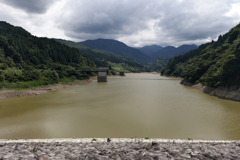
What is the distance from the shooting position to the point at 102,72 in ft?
284

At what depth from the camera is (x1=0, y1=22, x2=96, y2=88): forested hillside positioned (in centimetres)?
5117

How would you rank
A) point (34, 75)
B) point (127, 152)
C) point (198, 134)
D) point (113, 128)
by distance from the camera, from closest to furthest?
1. point (127, 152)
2. point (198, 134)
3. point (113, 128)
4. point (34, 75)

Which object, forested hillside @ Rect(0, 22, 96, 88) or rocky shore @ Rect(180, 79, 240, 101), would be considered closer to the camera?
rocky shore @ Rect(180, 79, 240, 101)

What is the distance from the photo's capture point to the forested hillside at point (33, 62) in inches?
2015

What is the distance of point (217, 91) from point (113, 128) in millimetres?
34117

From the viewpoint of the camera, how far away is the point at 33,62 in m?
82.3

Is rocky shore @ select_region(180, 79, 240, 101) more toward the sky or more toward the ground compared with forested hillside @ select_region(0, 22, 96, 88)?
more toward the ground

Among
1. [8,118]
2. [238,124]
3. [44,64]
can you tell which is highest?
[44,64]

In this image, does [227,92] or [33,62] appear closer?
[227,92]

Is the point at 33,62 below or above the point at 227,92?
above

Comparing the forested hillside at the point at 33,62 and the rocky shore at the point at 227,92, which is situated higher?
the forested hillside at the point at 33,62

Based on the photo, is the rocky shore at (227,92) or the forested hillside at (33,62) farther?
the forested hillside at (33,62)

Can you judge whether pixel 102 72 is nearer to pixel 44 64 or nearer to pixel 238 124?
pixel 44 64

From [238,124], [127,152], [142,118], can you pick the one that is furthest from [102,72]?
[127,152]
